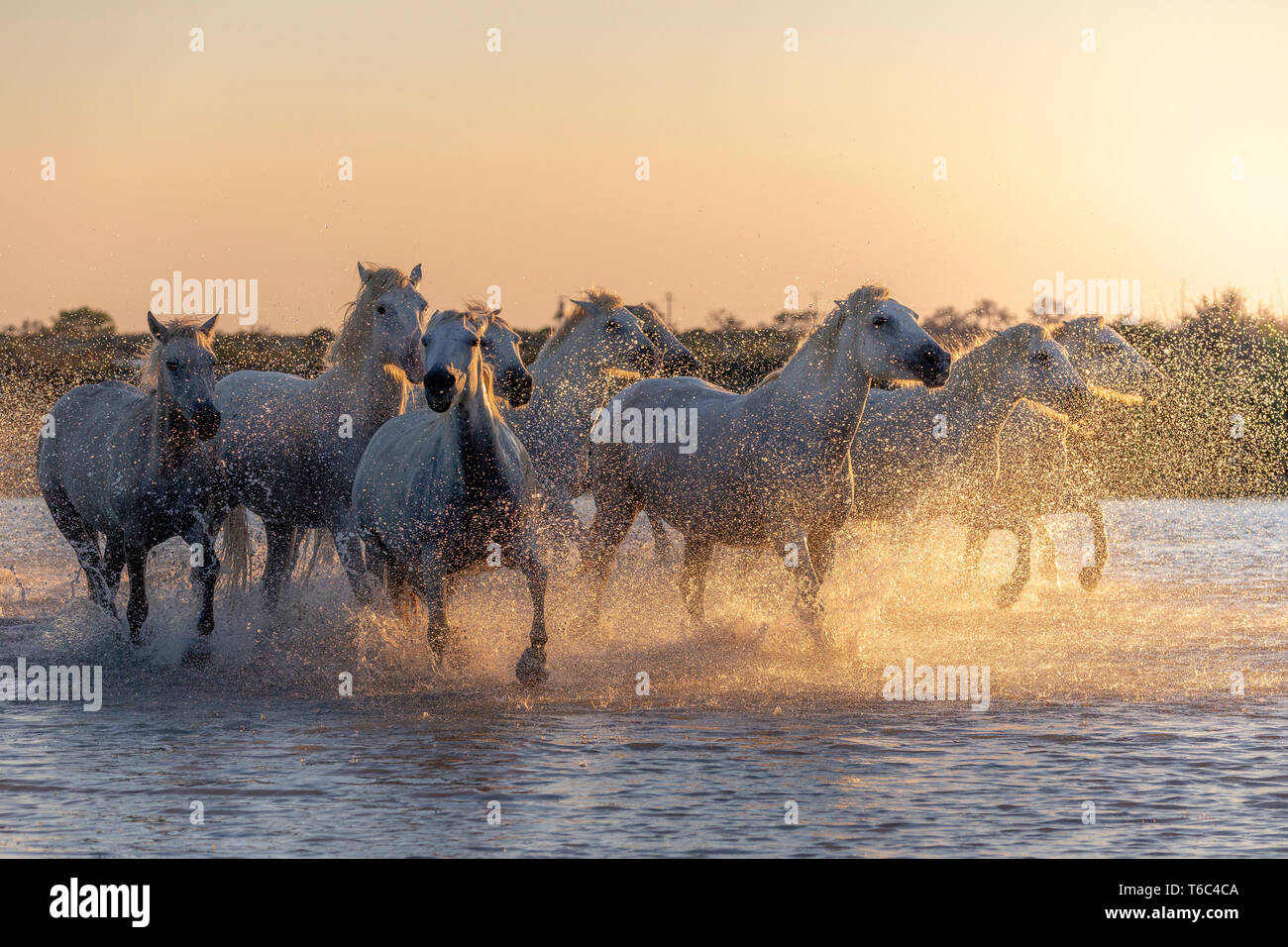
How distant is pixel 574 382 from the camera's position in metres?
11.0

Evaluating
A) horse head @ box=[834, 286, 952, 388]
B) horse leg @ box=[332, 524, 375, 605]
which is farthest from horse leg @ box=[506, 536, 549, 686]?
→ horse head @ box=[834, 286, 952, 388]

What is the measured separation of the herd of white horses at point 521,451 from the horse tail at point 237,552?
0.05 feet

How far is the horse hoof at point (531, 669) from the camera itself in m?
8.61

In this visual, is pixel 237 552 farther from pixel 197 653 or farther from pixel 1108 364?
pixel 1108 364

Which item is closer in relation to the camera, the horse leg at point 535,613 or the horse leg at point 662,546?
the horse leg at point 535,613

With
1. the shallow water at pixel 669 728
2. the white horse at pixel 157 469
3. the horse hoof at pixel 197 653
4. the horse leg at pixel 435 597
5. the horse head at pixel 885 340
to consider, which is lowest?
the shallow water at pixel 669 728

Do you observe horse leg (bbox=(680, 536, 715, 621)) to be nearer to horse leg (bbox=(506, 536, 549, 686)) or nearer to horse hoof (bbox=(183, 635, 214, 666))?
horse leg (bbox=(506, 536, 549, 686))

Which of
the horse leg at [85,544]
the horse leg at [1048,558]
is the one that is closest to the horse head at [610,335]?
the horse leg at [85,544]

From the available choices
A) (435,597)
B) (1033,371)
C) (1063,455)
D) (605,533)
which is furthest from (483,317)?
(1063,455)

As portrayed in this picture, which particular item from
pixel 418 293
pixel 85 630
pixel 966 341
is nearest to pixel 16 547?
pixel 85 630

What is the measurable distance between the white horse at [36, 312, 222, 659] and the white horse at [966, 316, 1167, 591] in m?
5.80

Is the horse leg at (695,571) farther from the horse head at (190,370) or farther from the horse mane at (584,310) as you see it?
the horse head at (190,370)

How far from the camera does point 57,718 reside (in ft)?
27.0

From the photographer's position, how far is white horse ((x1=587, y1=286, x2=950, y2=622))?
932 centimetres
